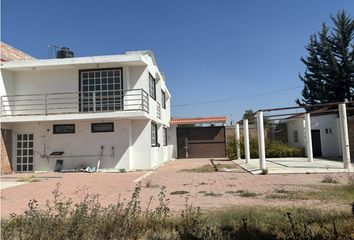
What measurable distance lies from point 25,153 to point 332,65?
26470mm

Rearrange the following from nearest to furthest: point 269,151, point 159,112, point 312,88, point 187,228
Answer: point 187,228 < point 159,112 < point 269,151 < point 312,88

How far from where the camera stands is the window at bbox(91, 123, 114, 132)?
18.8m

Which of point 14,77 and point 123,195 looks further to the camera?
point 14,77

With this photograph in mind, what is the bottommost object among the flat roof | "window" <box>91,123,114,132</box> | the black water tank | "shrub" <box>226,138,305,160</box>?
"shrub" <box>226,138,305,160</box>

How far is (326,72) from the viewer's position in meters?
31.8

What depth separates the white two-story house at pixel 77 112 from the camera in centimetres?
1859

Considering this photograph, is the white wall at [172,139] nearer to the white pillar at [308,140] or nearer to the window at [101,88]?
the window at [101,88]

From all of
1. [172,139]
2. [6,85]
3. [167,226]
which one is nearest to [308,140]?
[172,139]

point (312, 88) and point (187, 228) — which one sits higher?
point (312, 88)

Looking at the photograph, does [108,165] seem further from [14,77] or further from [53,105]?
[14,77]

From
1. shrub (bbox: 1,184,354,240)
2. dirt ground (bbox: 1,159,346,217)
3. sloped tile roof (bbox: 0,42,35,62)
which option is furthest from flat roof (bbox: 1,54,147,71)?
shrub (bbox: 1,184,354,240)

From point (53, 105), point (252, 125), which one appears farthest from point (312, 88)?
point (53, 105)

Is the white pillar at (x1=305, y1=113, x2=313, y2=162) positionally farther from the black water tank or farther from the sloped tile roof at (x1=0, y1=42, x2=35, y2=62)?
the sloped tile roof at (x1=0, y1=42, x2=35, y2=62)

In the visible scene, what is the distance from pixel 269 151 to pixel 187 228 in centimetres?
2241
